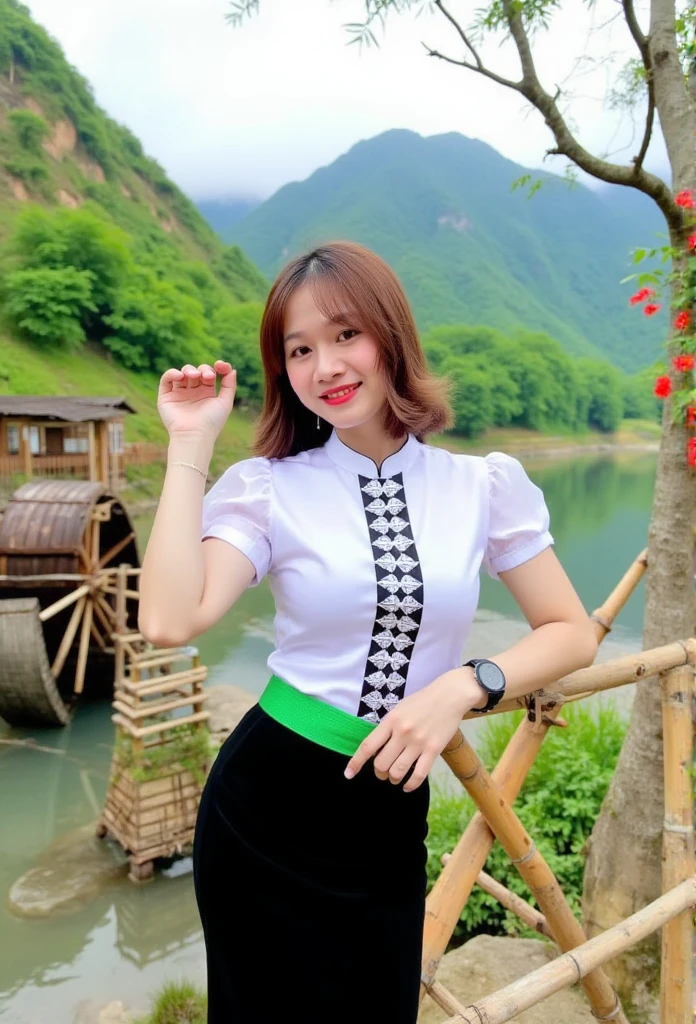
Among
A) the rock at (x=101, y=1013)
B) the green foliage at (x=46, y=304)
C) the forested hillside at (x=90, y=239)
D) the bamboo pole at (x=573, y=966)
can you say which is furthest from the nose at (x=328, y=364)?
the green foliage at (x=46, y=304)

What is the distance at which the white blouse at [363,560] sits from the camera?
1.25 m

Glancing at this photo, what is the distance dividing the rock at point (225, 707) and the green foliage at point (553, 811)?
4105 millimetres

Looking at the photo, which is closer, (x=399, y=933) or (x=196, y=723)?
(x=399, y=933)

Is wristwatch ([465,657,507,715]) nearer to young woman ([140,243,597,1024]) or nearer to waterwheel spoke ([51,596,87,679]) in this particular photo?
young woman ([140,243,597,1024])

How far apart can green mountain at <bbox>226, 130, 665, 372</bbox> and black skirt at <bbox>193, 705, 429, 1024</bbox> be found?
62.4 m

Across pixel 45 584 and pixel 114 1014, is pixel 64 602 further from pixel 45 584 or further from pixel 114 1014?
pixel 114 1014

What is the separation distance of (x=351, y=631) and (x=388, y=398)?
0.42 meters

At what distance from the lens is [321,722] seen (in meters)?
1.29

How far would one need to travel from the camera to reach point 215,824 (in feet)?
4.36

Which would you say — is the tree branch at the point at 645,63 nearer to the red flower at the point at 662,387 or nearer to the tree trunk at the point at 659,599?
the tree trunk at the point at 659,599

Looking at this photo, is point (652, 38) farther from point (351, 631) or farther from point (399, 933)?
point (399, 933)

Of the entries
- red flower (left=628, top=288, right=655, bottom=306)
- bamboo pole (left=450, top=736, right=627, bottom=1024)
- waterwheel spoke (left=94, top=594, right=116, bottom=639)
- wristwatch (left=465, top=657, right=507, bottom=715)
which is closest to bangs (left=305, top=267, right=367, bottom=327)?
wristwatch (left=465, top=657, right=507, bottom=715)

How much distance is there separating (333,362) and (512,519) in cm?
43

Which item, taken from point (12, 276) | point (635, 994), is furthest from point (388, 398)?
point (12, 276)
